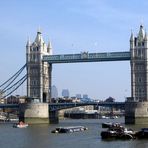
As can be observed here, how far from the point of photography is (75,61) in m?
138

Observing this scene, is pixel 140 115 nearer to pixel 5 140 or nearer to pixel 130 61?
pixel 130 61

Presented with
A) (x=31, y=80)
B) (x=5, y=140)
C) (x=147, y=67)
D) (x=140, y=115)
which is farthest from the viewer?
(x=31, y=80)

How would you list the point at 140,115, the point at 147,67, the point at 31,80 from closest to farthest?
1. the point at 140,115
2. the point at 147,67
3. the point at 31,80

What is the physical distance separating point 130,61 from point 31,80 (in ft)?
79.9

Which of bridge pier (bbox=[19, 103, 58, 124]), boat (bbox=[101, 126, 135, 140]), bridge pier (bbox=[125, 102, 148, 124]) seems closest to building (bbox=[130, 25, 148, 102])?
bridge pier (bbox=[125, 102, 148, 124])

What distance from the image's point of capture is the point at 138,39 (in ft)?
455

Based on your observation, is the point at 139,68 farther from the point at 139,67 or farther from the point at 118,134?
the point at 118,134

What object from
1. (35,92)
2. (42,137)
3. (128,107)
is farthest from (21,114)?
(42,137)

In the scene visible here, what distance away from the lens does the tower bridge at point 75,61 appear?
421 feet

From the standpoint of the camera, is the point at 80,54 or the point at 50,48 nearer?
the point at 80,54

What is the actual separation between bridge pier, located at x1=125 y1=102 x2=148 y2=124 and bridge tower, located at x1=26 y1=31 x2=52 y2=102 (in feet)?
77.0

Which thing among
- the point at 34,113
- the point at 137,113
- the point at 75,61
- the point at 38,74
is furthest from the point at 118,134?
the point at 38,74

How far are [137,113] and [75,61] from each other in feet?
67.5

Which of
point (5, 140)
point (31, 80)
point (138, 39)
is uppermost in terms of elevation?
point (138, 39)
